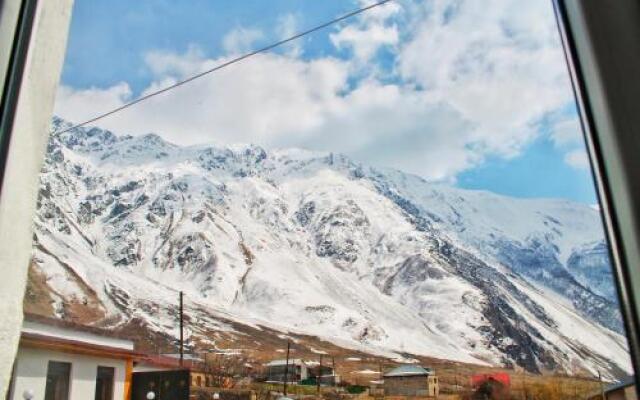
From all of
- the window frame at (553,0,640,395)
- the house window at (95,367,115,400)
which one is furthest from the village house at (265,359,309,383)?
the window frame at (553,0,640,395)

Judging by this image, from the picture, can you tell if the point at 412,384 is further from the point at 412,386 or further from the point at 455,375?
the point at 455,375

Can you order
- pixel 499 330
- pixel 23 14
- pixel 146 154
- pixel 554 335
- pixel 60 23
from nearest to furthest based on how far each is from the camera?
pixel 23 14
pixel 60 23
pixel 554 335
pixel 499 330
pixel 146 154

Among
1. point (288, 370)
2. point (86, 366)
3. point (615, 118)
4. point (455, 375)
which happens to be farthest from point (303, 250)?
point (615, 118)

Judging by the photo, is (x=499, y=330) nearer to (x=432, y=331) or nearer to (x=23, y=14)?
(x=432, y=331)

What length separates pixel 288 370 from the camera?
26.0 meters

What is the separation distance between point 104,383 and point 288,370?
19.5 meters

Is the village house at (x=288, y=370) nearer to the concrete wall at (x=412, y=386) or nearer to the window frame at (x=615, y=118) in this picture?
the concrete wall at (x=412, y=386)

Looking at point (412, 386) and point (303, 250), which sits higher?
point (303, 250)

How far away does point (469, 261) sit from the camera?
55.8 m

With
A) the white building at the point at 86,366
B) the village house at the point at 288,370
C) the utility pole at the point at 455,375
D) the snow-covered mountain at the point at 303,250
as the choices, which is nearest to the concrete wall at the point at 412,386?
the utility pole at the point at 455,375

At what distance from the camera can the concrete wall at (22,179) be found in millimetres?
521

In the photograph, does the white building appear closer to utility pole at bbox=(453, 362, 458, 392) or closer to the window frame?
the window frame

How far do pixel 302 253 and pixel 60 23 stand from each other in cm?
6075

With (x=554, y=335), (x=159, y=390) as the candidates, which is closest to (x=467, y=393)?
(x=554, y=335)
